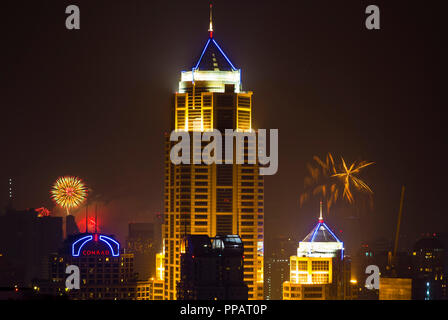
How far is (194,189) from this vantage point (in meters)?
112

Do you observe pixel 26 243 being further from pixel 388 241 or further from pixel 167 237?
pixel 388 241

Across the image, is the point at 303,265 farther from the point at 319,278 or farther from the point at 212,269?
the point at 212,269

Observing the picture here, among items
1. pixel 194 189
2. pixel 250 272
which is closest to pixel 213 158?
pixel 194 189

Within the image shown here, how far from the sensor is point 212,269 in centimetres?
9769

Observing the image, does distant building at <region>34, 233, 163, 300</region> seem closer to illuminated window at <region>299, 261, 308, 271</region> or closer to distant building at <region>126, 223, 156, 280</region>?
distant building at <region>126, 223, 156, 280</region>

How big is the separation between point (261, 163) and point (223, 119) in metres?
5.94

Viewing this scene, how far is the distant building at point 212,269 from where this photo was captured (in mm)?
96500

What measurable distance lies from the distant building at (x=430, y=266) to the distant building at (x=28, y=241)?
1690 inches

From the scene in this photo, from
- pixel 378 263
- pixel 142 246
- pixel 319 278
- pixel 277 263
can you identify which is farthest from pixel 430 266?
pixel 142 246

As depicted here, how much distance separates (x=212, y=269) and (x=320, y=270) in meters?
21.7

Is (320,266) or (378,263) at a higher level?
(378,263)

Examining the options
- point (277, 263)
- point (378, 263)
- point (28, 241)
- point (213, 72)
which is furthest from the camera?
point (28, 241)
